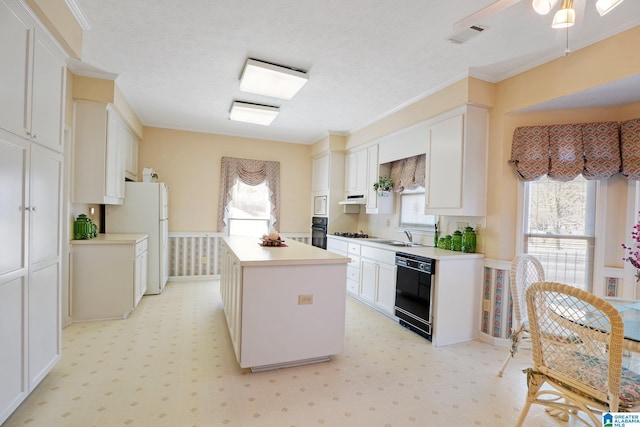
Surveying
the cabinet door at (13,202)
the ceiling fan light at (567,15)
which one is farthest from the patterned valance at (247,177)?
the ceiling fan light at (567,15)

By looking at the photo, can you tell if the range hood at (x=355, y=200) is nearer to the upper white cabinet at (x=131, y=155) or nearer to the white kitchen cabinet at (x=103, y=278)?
the white kitchen cabinet at (x=103, y=278)

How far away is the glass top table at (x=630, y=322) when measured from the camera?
1.52 metres

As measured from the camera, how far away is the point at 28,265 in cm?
195

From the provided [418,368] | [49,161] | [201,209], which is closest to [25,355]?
[49,161]

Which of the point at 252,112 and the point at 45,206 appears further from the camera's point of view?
the point at 252,112

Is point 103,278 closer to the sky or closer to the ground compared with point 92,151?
closer to the ground

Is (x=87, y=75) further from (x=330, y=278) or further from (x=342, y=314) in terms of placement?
(x=342, y=314)

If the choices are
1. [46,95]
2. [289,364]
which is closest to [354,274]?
[289,364]

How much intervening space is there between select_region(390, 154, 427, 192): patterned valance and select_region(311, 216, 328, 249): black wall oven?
62.8 inches

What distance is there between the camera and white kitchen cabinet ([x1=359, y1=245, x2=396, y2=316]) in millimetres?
3850

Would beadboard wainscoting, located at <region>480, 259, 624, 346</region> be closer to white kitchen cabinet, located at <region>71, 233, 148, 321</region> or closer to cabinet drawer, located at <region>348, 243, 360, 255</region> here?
cabinet drawer, located at <region>348, 243, 360, 255</region>

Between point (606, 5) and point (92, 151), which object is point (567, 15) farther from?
point (92, 151)

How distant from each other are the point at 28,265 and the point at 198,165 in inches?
154

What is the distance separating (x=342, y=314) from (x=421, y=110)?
2.55 m
